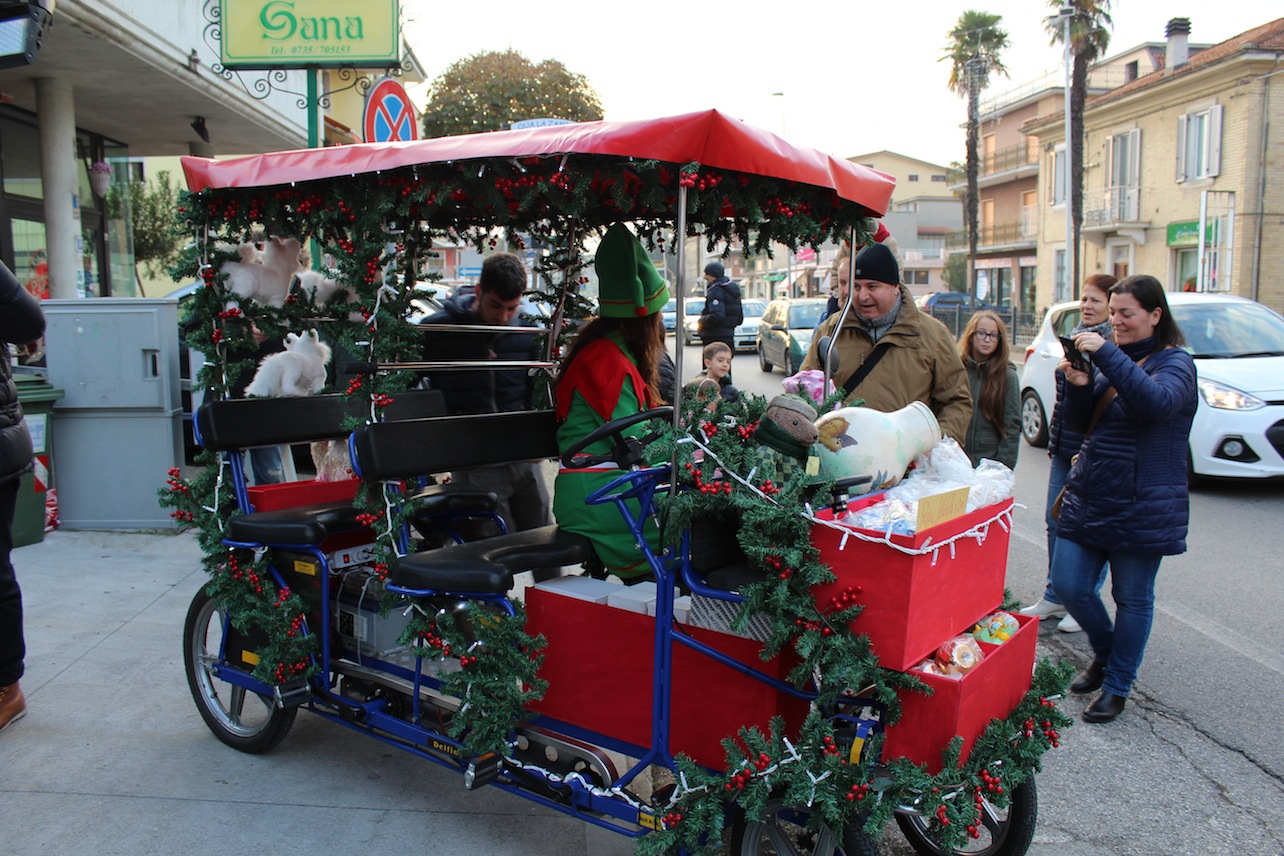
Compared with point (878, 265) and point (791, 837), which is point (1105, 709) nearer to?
point (791, 837)

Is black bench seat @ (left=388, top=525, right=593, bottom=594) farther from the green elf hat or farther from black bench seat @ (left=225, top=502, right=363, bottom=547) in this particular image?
the green elf hat

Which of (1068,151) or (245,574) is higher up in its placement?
(1068,151)

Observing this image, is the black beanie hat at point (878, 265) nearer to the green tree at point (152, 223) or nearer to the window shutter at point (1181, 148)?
the green tree at point (152, 223)

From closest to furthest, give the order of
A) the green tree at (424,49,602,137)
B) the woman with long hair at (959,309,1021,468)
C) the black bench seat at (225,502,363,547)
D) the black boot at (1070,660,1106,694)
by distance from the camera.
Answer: the black bench seat at (225,502,363,547), the black boot at (1070,660,1106,694), the woman with long hair at (959,309,1021,468), the green tree at (424,49,602,137)

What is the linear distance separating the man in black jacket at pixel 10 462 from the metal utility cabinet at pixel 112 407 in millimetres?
2958

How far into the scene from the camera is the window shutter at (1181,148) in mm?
31578

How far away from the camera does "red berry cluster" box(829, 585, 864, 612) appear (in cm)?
262

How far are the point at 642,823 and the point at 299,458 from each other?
6.73m

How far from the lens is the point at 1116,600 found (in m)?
4.32

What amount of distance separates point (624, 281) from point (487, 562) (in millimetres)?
1124

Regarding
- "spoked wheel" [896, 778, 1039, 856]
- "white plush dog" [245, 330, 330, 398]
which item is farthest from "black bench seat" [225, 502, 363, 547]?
"spoked wheel" [896, 778, 1039, 856]

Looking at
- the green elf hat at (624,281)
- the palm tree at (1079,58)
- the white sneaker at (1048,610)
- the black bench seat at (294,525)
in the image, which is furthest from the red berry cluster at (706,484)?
the palm tree at (1079,58)

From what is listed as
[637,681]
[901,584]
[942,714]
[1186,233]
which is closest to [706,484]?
[901,584]

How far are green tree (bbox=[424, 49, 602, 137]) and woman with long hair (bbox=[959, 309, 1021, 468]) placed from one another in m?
17.1
